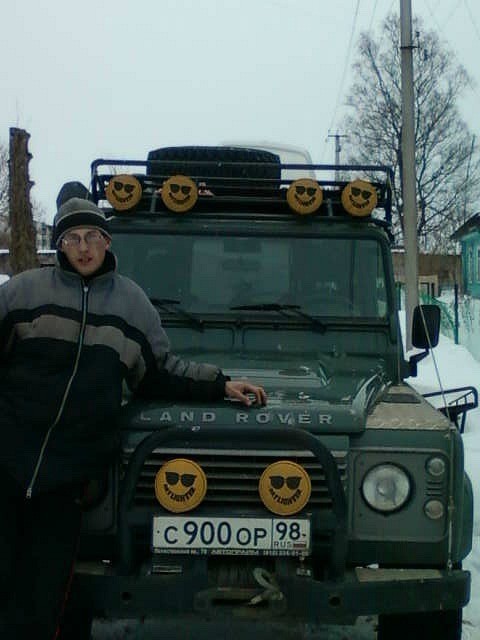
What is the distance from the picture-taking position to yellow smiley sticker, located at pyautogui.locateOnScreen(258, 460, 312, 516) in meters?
3.20

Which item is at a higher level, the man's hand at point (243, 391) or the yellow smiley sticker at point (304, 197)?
the yellow smiley sticker at point (304, 197)

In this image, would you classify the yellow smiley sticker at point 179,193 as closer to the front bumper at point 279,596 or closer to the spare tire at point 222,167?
the spare tire at point 222,167

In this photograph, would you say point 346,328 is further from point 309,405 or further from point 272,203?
point 309,405

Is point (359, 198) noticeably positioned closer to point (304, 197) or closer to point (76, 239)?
point (304, 197)

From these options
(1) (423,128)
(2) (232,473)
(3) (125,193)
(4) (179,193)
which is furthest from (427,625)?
(1) (423,128)

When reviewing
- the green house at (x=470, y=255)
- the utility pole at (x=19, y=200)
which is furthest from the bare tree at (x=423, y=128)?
the utility pole at (x=19, y=200)

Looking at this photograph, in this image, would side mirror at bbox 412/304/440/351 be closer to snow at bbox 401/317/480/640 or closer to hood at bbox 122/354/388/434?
snow at bbox 401/317/480/640

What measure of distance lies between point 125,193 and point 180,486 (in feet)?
7.14

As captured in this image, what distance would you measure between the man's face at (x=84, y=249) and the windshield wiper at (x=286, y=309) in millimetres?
1333

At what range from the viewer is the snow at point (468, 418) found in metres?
4.40

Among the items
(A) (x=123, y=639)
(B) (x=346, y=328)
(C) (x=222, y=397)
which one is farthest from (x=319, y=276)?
(A) (x=123, y=639)

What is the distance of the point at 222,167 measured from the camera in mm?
5617

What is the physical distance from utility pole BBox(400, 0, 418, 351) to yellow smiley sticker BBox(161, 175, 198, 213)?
9312 millimetres

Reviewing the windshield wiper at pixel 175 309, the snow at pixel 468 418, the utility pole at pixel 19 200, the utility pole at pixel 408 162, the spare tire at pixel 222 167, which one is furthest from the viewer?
the utility pole at pixel 408 162
